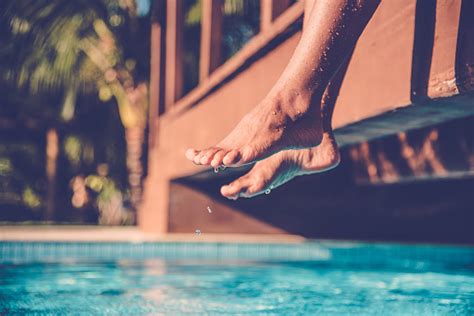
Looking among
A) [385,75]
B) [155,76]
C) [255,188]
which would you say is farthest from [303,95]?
[155,76]

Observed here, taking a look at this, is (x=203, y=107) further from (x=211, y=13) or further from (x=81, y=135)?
(x=81, y=135)

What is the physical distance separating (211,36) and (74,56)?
5.11 meters

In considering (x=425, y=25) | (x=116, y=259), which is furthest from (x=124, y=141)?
(x=425, y=25)

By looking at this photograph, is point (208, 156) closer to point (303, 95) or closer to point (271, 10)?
point (303, 95)

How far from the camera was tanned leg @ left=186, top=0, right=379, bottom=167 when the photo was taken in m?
1.96

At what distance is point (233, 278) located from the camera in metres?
5.15

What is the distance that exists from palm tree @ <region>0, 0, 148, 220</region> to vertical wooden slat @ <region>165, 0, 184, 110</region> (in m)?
2.40

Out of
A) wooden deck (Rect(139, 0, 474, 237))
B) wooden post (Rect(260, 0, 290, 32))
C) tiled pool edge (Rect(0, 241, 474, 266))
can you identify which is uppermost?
wooden post (Rect(260, 0, 290, 32))

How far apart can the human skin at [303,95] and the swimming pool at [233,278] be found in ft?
4.60

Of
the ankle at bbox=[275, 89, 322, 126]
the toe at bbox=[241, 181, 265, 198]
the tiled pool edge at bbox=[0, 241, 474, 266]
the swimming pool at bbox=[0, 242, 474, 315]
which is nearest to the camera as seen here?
the ankle at bbox=[275, 89, 322, 126]

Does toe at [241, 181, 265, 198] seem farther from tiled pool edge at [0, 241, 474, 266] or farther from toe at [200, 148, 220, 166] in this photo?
tiled pool edge at [0, 241, 474, 266]

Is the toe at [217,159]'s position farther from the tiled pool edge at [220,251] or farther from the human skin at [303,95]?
the tiled pool edge at [220,251]

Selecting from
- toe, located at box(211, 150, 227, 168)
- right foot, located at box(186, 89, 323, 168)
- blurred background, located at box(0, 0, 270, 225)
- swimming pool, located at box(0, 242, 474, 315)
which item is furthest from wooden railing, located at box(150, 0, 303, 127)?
swimming pool, located at box(0, 242, 474, 315)

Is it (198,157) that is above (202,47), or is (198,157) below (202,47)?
below
